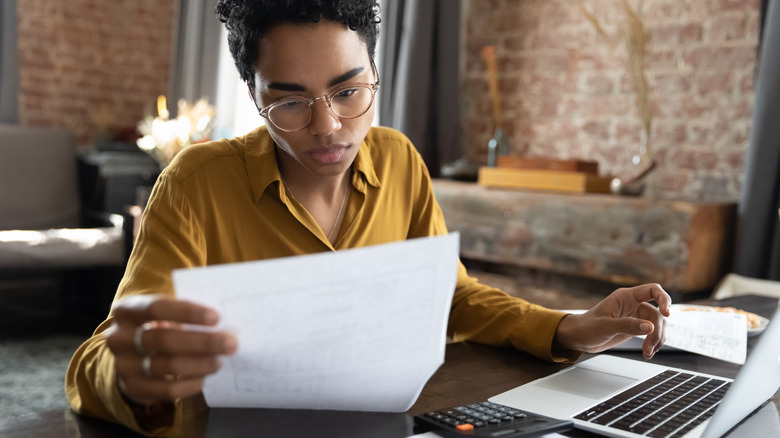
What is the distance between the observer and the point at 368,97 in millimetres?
1110

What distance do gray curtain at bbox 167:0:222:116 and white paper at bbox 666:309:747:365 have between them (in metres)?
3.51

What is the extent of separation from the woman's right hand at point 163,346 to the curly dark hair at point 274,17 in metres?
0.53

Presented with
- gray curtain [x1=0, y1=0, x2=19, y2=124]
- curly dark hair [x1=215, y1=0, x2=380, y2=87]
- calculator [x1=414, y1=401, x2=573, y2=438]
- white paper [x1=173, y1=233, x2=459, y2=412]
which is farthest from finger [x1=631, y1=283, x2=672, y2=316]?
gray curtain [x1=0, y1=0, x2=19, y2=124]

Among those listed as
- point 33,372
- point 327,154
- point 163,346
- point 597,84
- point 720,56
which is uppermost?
point 720,56

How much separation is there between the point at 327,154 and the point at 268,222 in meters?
0.16

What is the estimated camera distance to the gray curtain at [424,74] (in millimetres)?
3678

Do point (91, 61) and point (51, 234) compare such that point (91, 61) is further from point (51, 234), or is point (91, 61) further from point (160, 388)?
point (160, 388)

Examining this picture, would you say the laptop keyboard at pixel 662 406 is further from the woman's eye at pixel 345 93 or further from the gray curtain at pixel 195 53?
the gray curtain at pixel 195 53

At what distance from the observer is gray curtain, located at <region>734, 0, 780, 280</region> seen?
2510 millimetres

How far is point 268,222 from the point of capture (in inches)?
45.8

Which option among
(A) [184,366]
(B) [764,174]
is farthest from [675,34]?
(A) [184,366]

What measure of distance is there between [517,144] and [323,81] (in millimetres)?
2749

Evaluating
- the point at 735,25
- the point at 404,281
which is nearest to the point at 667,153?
the point at 735,25

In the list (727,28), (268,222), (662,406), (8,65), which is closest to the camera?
(662,406)
